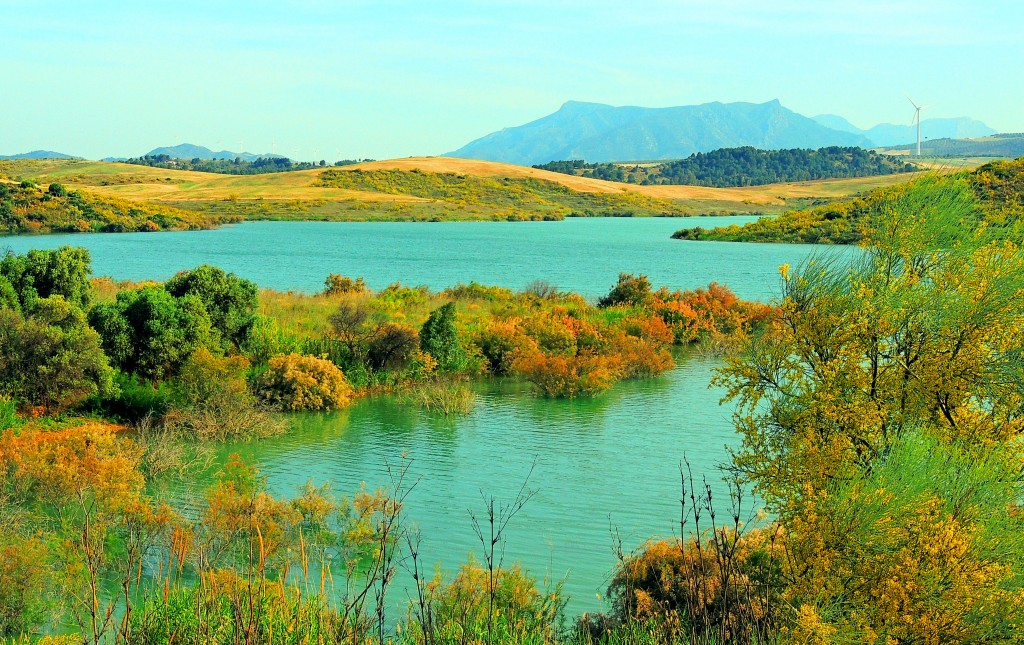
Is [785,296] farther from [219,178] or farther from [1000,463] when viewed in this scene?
[219,178]

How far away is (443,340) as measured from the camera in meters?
24.9

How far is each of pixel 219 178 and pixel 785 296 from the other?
151110mm

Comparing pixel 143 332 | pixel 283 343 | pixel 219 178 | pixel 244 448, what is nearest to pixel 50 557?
pixel 244 448

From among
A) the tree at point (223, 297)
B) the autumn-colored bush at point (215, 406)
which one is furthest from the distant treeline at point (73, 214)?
the autumn-colored bush at point (215, 406)

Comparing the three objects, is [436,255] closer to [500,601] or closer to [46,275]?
[46,275]

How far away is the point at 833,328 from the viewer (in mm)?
9398

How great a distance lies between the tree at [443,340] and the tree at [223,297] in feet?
15.3

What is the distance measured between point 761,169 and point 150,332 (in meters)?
182

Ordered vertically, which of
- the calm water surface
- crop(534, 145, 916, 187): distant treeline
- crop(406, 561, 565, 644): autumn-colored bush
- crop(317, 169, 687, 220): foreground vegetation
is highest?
crop(534, 145, 916, 187): distant treeline

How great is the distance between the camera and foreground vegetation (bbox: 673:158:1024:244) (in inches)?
416

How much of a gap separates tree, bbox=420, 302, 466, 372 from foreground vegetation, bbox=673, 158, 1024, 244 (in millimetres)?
9866

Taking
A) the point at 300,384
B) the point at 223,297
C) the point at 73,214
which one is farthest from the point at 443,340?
the point at 73,214

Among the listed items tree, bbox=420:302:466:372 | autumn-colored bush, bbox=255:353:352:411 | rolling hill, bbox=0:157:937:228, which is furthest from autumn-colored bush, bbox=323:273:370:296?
rolling hill, bbox=0:157:937:228

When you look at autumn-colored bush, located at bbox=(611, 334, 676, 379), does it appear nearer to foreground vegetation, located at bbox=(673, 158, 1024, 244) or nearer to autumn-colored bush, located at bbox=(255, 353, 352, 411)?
foreground vegetation, located at bbox=(673, 158, 1024, 244)
